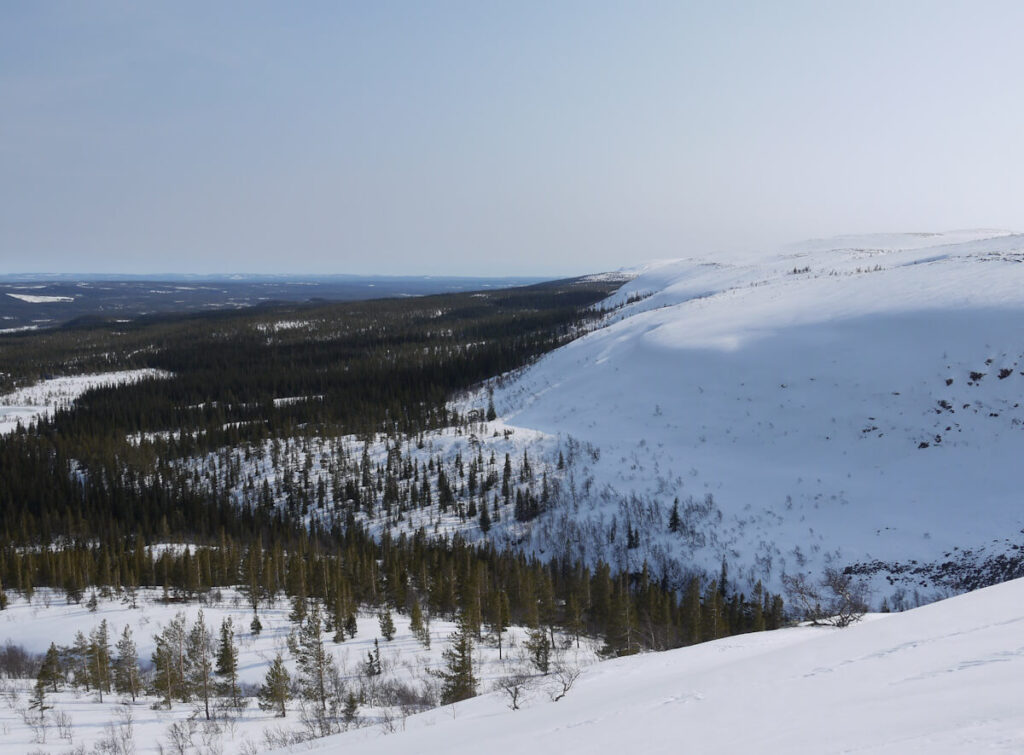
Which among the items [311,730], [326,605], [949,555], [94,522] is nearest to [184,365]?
[94,522]

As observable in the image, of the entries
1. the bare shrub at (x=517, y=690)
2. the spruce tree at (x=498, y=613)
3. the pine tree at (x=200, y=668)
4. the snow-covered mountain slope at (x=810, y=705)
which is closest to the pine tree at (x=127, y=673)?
the pine tree at (x=200, y=668)

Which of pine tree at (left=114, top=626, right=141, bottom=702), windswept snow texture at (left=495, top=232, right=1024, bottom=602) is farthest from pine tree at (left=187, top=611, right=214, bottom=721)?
windswept snow texture at (left=495, top=232, right=1024, bottom=602)

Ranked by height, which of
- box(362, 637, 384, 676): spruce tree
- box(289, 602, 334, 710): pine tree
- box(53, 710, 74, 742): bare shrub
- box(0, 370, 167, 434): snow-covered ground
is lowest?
box(362, 637, 384, 676): spruce tree

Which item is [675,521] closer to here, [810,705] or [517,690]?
[517,690]

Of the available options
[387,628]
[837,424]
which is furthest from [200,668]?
[837,424]

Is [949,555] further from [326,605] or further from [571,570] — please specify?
[326,605]

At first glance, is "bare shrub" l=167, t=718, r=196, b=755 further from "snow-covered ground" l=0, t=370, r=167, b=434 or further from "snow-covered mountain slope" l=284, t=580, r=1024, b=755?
"snow-covered ground" l=0, t=370, r=167, b=434
